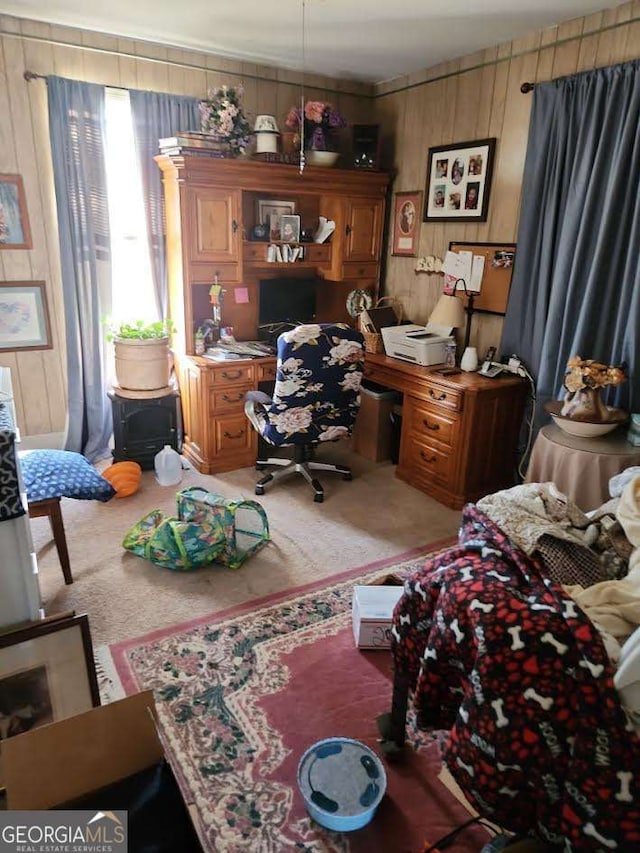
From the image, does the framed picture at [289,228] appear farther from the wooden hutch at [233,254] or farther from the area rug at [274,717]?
the area rug at [274,717]

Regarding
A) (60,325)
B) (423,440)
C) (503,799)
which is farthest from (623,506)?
(60,325)

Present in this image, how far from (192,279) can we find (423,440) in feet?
5.72

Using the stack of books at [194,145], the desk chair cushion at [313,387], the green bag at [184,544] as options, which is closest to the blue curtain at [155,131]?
the stack of books at [194,145]

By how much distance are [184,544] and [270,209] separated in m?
2.47

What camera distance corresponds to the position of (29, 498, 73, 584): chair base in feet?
7.88

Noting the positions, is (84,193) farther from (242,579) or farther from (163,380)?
(242,579)

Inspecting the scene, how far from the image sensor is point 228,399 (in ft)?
11.9

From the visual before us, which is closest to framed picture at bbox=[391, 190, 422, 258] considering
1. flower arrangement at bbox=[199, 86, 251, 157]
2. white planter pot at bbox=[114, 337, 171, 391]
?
flower arrangement at bbox=[199, 86, 251, 157]

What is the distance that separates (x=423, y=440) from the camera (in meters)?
3.50

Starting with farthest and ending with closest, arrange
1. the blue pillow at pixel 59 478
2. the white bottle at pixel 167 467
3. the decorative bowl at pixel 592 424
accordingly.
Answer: the white bottle at pixel 167 467 → the decorative bowl at pixel 592 424 → the blue pillow at pixel 59 478

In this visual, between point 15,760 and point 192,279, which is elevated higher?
point 192,279

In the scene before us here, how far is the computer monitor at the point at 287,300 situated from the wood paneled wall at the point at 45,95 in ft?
3.47

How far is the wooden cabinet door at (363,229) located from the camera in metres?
4.10

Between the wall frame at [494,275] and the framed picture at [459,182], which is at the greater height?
the framed picture at [459,182]
